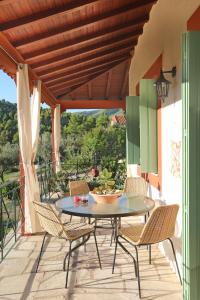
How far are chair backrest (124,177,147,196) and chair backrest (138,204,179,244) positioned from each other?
1.51m

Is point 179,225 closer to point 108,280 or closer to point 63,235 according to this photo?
point 108,280

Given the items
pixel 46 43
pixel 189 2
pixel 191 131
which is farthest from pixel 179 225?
pixel 46 43

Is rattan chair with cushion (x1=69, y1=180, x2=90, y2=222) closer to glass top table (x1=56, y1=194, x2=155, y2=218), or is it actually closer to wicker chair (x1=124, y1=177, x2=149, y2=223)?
wicker chair (x1=124, y1=177, x2=149, y2=223)

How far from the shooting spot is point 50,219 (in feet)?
10.2

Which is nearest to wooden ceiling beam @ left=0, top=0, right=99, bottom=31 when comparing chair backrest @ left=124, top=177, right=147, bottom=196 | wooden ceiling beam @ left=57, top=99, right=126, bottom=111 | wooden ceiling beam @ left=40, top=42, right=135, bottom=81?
wooden ceiling beam @ left=40, top=42, right=135, bottom=81

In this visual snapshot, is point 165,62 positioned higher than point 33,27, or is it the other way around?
point 33,27

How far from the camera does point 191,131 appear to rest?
7.21 ft

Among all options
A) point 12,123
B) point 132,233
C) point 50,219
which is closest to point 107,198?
point 132,233

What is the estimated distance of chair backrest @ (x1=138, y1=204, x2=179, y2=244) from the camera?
2816mm

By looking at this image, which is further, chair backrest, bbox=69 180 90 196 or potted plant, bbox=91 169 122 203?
chair backrest, bbox=69 180 90 196

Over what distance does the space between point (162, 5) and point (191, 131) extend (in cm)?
234

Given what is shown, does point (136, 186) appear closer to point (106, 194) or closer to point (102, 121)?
point (106, 194)

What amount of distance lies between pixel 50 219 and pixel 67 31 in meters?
2.24

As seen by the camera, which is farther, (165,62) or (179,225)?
(165,62)
